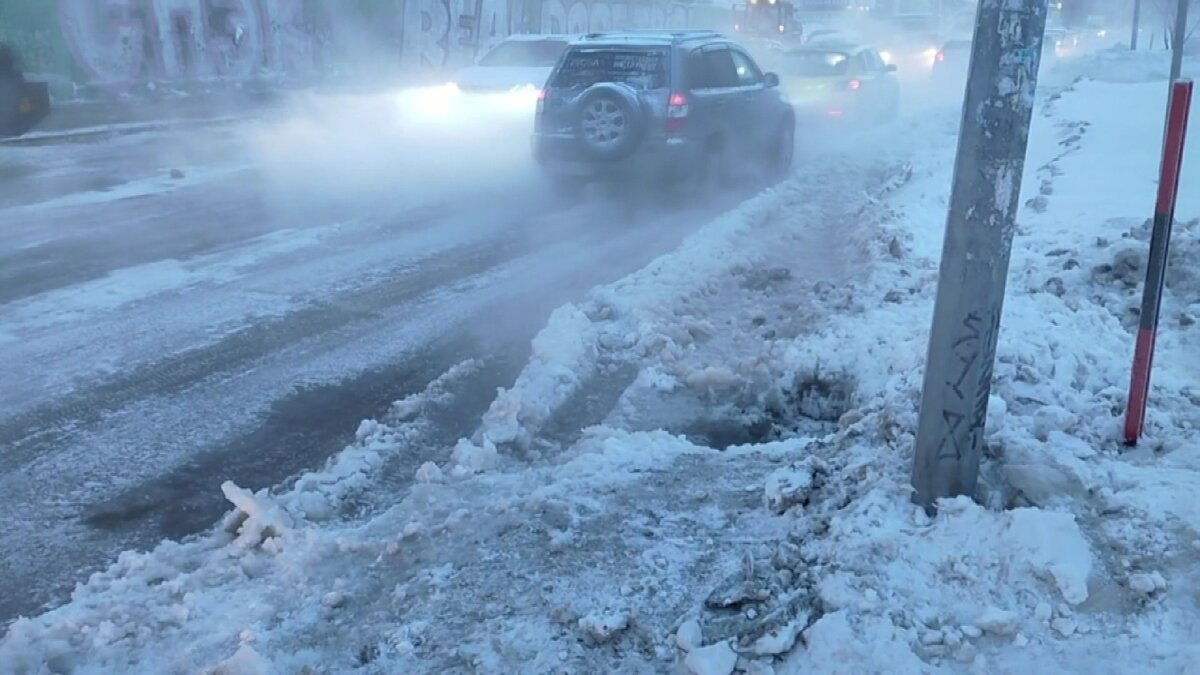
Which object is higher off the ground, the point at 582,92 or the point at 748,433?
the point at 582,92

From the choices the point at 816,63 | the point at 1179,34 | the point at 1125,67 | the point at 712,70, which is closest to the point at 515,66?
the point at 712,70

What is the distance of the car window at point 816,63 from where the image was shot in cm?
1917

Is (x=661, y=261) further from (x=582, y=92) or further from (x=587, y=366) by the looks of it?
(x=582, y=92)

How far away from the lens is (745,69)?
1280cm

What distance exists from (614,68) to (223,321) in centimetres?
581

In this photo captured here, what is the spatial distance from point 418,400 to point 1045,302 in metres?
3.50

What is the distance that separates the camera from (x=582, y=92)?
11031 mm

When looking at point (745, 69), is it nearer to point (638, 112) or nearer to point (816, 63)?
point (638, 112)

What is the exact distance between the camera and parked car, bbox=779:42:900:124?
18688 millimetres

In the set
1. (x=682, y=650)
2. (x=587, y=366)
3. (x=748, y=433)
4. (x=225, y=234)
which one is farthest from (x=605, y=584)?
(x=225, y=234)

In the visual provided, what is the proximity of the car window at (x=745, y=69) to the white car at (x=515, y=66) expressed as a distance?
10.1ft

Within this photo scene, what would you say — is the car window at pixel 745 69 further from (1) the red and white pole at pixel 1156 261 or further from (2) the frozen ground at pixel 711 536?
(1) the red and white pole at pixel 1156 261

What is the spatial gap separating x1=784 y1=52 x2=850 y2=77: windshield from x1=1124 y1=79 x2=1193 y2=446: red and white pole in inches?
618

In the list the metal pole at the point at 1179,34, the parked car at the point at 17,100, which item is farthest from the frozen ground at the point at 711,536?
the parked car at the point at 17,100
